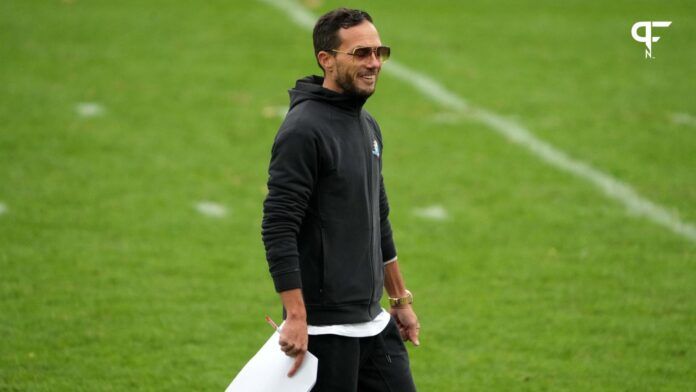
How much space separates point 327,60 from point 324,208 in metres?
0.57

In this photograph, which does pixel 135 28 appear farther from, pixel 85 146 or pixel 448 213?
pixel 448 213

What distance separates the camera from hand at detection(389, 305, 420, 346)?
4586 mm

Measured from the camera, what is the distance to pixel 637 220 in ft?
29.1

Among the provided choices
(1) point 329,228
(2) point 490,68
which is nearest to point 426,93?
(2) point 490,68

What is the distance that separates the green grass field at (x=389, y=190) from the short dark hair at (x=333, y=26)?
2527 millimetres

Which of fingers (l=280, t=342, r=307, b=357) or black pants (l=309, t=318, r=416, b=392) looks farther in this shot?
black pants (l=309, t=318, r=416, b=392)

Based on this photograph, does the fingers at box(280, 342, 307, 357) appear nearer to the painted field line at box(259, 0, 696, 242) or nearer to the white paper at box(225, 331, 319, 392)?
the white paper at box(225, 331, 319, 392)

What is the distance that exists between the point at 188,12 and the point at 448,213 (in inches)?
268

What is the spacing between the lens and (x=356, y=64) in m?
4.02

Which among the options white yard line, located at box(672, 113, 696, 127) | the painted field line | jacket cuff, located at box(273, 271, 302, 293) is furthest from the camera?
white yard line, located at box(672, 113, 696, 127)

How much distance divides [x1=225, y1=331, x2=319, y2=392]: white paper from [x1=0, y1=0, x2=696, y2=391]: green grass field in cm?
200

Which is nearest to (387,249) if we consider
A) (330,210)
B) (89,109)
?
(330,210)

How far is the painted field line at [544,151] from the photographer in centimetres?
895

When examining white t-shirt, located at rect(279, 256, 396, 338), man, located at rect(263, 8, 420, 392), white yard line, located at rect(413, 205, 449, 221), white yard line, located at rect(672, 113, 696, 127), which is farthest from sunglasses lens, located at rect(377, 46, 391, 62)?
white yard line, located at rect(672, 113, 696, 127)
